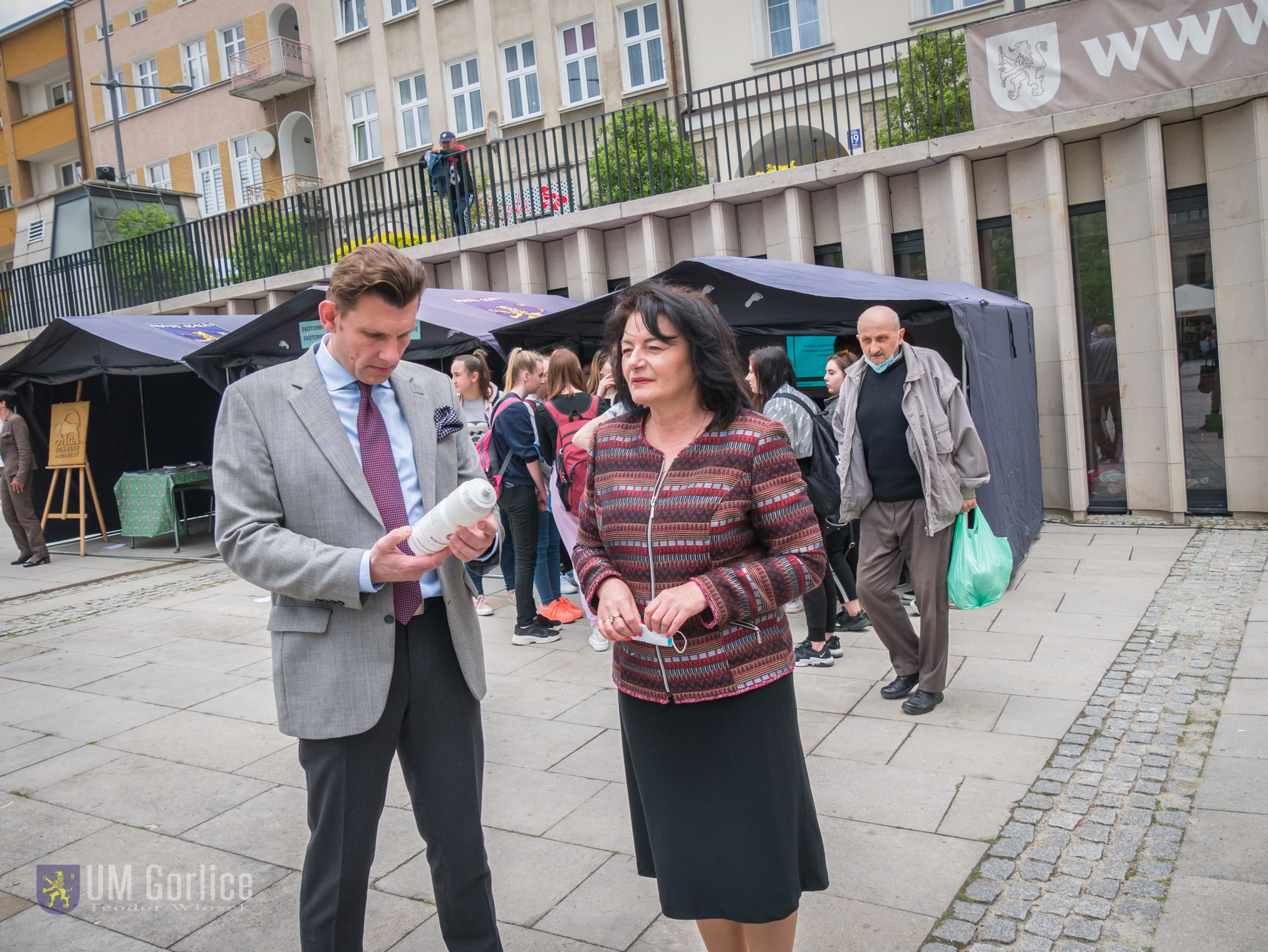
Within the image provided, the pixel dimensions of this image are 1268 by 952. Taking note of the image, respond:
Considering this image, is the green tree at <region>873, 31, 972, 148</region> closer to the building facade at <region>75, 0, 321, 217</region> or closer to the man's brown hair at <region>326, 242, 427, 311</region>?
the man's brown hair at <region>326, 242, 427, 311</region>

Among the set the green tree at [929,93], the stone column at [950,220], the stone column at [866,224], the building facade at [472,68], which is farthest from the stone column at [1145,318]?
the building facade at [472,68]

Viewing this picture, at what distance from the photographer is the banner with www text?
338 inches

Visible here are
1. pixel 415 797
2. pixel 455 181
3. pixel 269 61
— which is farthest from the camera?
pixel 269 61

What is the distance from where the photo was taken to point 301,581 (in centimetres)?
219

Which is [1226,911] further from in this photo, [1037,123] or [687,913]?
[1037,123]

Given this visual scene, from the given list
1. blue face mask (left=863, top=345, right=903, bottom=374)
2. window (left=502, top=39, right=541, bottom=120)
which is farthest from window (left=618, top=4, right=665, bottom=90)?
blue face mask (left=863, top=345, right=903, bottom=374)

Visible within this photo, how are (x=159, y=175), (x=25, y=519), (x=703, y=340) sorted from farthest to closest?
(x=159, y=175)
(x=25, y=519)
(x=703, y=340)

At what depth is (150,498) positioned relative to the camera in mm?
11781

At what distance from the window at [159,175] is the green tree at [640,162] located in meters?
20.3

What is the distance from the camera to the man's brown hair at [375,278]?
2244 millimetres

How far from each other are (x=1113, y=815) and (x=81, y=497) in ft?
40.5

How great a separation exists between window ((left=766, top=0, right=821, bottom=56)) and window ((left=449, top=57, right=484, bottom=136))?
695 centimetres

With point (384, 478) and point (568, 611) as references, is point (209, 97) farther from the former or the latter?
point (384, 478)

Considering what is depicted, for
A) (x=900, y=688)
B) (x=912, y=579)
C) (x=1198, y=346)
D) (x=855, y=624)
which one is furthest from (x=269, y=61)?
(x=900, y=688)
